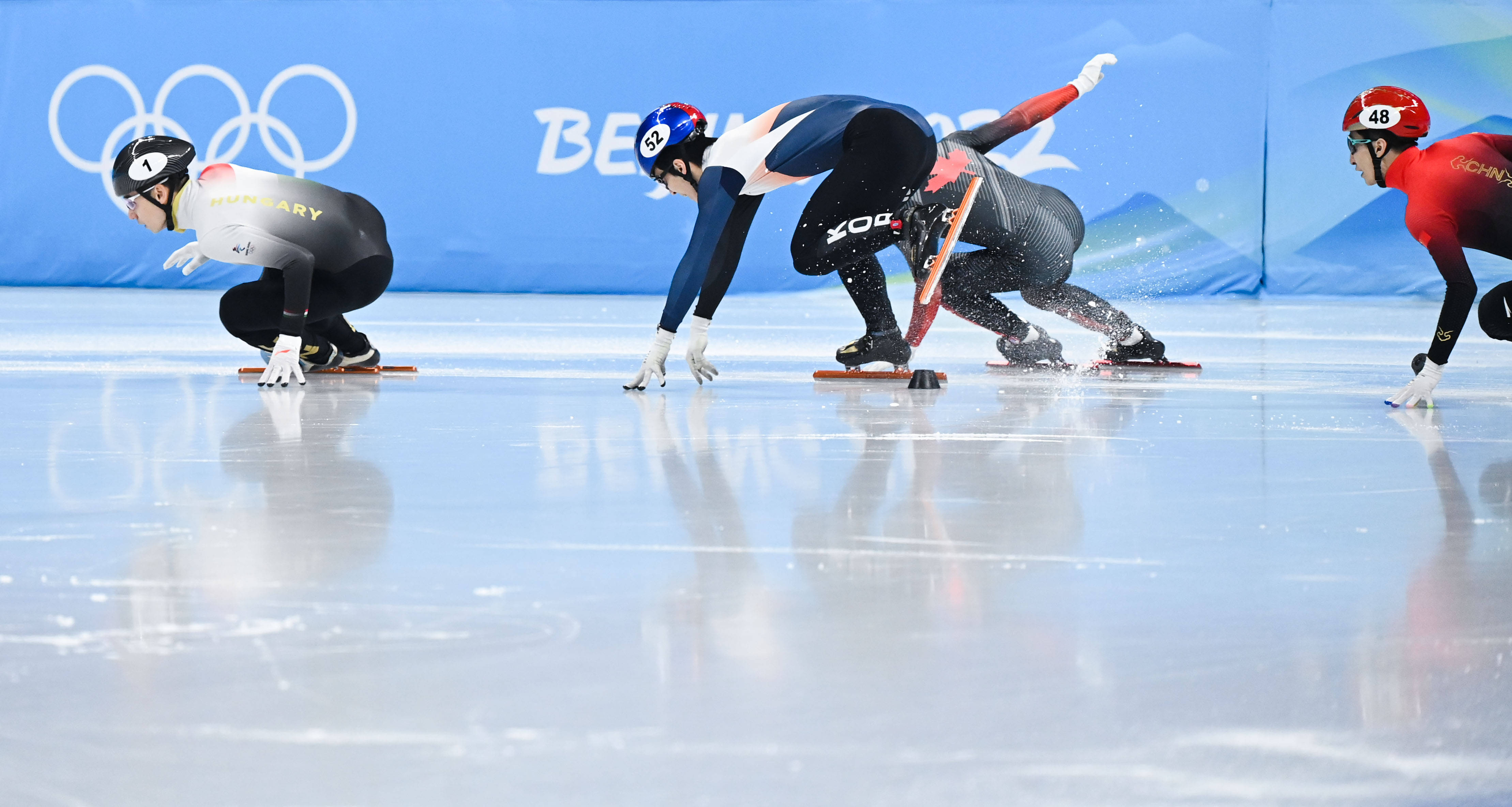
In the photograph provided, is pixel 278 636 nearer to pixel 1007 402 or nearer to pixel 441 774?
pixel 441 774

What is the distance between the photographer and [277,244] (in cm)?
420

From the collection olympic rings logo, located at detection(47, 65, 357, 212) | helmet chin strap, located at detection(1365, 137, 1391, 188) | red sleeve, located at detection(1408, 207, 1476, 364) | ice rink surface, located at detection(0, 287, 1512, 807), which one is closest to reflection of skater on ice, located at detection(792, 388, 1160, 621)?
ice rink surface, located at detection(0, 287, 1512, 807)

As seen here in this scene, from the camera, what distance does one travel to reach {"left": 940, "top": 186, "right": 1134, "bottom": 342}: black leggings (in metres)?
4.94

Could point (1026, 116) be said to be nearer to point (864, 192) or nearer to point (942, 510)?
point (864, 192)

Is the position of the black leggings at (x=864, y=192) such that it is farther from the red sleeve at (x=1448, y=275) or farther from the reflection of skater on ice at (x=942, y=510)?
the red sleeve at (x=1448, y=275)

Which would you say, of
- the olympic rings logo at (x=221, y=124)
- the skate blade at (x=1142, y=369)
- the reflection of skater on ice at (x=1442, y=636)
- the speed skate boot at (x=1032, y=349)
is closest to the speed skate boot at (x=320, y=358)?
the speed skate boot at (x=1032, y=349)

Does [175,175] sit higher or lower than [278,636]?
higher

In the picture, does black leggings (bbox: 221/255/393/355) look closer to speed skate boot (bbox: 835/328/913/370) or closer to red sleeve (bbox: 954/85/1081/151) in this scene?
speed skate boot (bbox: 835/328/913/370)

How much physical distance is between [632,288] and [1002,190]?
6054 millimetres

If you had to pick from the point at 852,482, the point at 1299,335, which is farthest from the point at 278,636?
the point at 1299,335

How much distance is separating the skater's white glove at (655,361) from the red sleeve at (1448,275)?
2.00m

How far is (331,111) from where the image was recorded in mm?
10586

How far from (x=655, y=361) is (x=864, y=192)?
88 cm

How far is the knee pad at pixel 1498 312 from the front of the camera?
153 inches
